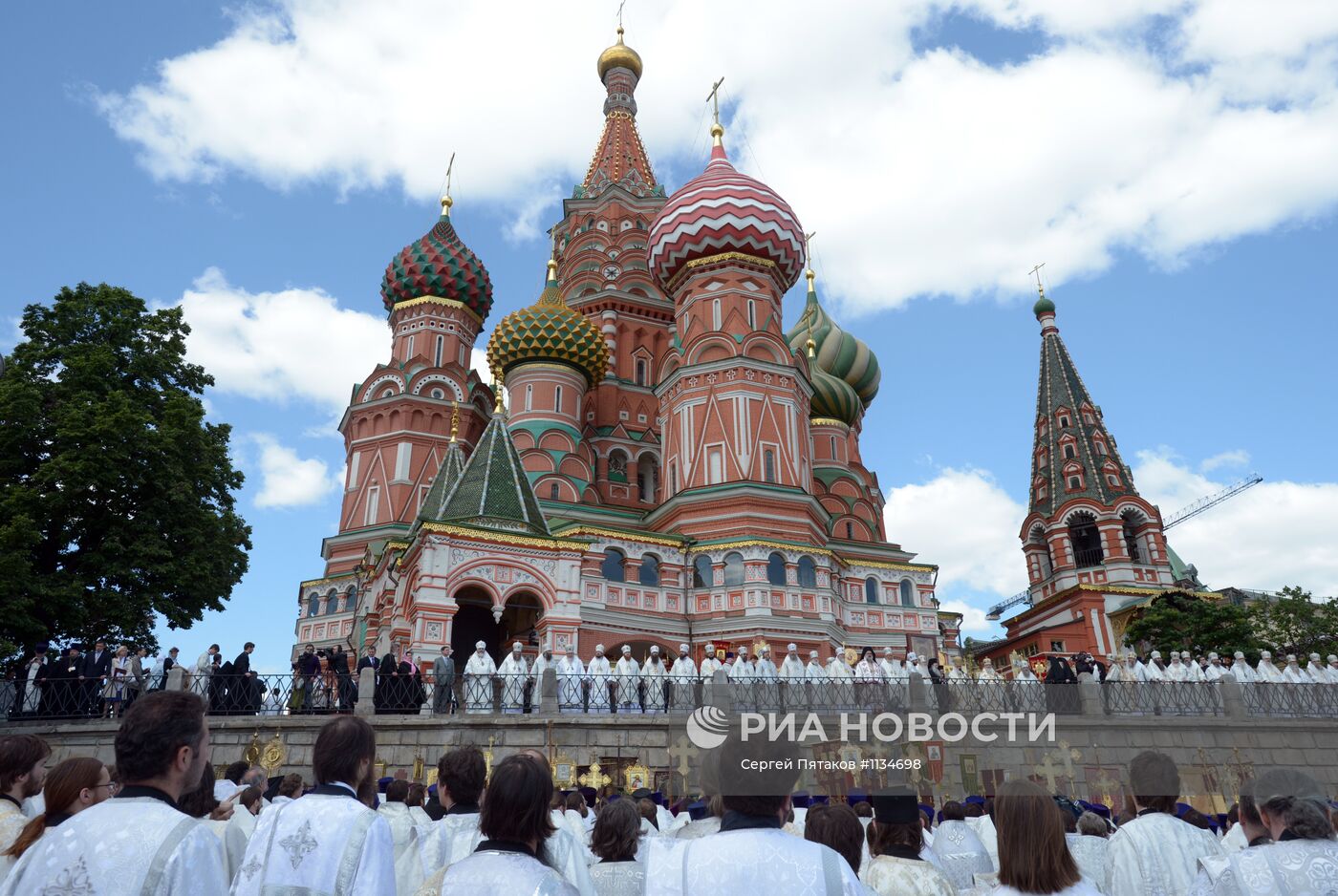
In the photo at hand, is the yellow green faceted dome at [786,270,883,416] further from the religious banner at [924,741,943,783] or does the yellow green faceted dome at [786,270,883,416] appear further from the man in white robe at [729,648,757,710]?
the religious banner at [924,741,943,783]

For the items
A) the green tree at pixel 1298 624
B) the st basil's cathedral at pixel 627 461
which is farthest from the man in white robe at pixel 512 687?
the green tree at pixel 1298 624

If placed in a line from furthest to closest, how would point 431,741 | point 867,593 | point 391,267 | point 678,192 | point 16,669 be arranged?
point 391,267 → point 678,192 → point 867,593 → point 16,669 → point 431,741

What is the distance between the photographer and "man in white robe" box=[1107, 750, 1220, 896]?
452 cm

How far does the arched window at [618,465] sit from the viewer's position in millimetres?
31734

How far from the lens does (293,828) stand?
11.2ft

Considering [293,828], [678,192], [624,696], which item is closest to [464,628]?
[624,696]

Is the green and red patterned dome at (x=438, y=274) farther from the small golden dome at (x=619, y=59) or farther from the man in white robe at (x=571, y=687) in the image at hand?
the man in white robe at (x=571, y=687)

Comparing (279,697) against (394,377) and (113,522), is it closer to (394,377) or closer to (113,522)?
(113,522)

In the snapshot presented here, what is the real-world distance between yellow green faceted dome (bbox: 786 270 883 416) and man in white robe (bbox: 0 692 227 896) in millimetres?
33741

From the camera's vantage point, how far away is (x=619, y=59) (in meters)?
43.8

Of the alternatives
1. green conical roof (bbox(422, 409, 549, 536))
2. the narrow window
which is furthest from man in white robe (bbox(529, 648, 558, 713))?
the narrow window

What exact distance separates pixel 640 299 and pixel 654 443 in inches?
248

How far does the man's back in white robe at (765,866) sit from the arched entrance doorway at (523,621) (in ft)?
57.5

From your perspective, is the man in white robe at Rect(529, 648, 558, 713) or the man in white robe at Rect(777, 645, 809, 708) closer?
the man in white robe at Rect(529, 648, 558, 713)
